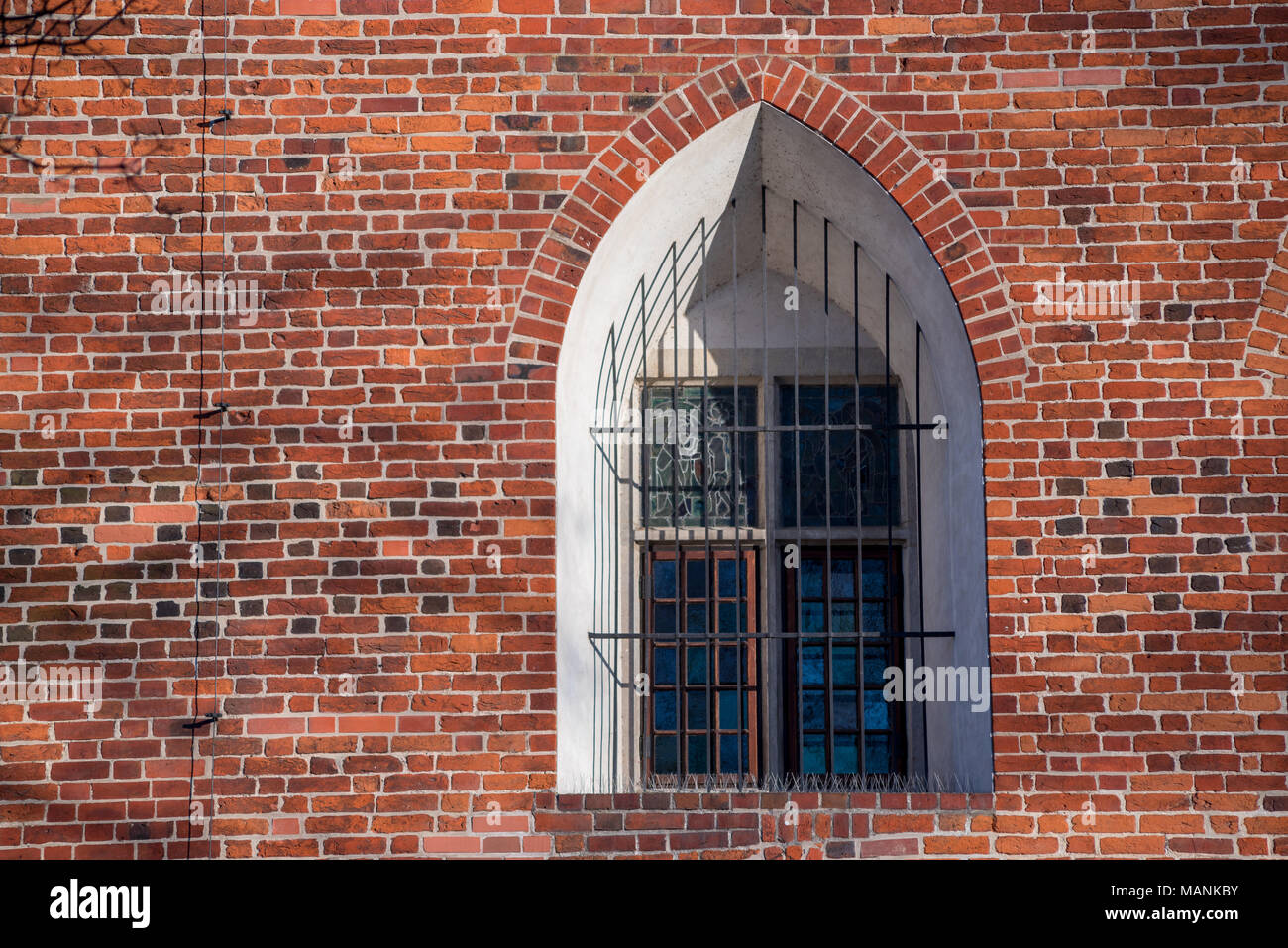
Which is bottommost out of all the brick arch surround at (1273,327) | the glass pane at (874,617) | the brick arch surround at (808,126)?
the glass pane at (874,617)

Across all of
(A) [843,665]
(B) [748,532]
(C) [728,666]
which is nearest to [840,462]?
(B) [748,532]

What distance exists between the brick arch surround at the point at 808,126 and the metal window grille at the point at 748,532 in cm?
70

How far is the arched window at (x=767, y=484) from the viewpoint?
5.42m

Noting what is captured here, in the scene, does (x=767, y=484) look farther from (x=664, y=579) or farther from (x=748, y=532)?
(x=664, y=579)

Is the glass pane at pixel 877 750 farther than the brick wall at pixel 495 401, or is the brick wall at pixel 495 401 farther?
the glass pane at pixel 877 750

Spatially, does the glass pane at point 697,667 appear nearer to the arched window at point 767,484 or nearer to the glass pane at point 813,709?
the arched window at point 767,484

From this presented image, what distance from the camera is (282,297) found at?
5.17m

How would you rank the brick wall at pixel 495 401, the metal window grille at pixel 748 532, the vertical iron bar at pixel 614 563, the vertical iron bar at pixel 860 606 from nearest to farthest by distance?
the brick wall at pixel 495 401, the vertical iron bar at pixel 860 606, the vertical iron bar at pixel 614 563, the metal window grille at pixel 748 532

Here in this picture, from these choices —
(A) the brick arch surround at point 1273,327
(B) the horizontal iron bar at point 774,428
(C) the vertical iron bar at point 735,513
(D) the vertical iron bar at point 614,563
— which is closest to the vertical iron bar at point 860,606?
(B) the horizontal iron bar at point 774,428

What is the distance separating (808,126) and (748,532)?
2067 mm

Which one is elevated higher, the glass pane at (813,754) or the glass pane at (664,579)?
the glass pane at (664,579)

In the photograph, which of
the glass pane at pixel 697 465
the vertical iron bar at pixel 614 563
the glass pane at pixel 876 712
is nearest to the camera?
the vertical iron bar at pixel 614 563

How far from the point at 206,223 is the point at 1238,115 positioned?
4.24 meters

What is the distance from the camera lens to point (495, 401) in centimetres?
511
